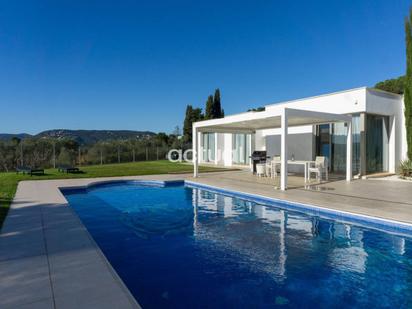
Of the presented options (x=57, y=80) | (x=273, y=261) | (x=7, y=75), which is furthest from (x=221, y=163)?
(x=273, y=261)

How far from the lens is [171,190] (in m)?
11.9

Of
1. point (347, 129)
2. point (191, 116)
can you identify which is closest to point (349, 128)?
point (347, 129)

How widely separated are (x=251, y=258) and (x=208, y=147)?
67.2 feet

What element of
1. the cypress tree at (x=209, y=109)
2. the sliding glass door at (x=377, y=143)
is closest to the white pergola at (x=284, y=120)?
the sliding glass door at (x=377, y=143)

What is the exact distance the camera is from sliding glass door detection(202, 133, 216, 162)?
2433 centimetres

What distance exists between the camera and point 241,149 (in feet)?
69.5

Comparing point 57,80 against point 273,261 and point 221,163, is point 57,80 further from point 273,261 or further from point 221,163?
point 273,261

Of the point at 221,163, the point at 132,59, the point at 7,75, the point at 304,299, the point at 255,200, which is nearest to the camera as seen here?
the point at 304,299

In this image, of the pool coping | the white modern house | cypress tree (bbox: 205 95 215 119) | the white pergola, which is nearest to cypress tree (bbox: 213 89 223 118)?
cypress tree (bbox: 205 95 215 119)

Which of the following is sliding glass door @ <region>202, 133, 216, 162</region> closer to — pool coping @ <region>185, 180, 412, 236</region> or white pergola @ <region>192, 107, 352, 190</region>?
white pergola @ <region>192, 107, 352, 190</region>

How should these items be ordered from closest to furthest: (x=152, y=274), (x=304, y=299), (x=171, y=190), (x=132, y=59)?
(x=304, y=299), (x=152, y=274), (x=171, y=190), (x=132, y=59)

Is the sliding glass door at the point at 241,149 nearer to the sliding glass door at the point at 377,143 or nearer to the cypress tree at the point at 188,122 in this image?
the sliding glass door at the point at 377,143

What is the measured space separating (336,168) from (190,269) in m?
12.7

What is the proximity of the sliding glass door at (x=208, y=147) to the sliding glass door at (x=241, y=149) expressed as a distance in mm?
2946
